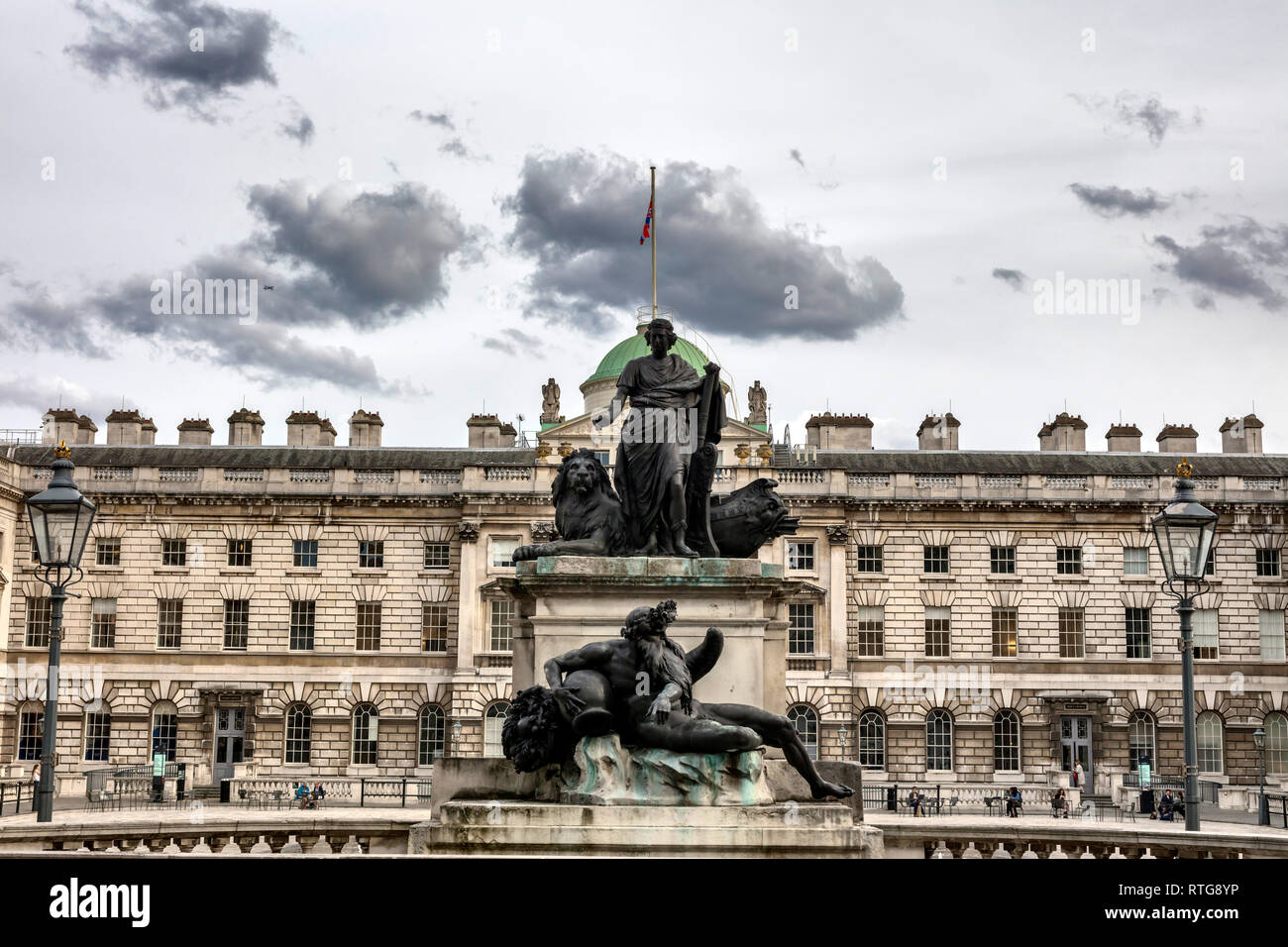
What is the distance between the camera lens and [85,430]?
61.2 meters

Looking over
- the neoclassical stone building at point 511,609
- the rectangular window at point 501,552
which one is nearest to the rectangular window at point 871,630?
the neoclassical stone building at point 511,609

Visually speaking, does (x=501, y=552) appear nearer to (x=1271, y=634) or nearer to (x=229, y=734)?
(x=229, y=734)

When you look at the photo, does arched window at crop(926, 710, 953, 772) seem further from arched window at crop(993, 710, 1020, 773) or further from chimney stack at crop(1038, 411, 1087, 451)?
chimney stack at crop(1038, 411, 1087, 451)

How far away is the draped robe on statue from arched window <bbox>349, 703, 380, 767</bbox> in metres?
45.2

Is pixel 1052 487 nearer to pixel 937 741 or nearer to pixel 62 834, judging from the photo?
pixel 937 741

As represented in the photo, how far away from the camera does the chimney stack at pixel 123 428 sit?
6053 cm

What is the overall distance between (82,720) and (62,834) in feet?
149

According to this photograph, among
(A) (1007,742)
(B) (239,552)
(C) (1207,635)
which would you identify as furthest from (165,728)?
(C) (1207,635)

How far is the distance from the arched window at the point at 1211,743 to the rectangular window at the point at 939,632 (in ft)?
32.6

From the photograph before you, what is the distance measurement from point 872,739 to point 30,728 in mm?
32277

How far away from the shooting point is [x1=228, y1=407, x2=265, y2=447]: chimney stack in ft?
201

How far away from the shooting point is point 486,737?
53.8m

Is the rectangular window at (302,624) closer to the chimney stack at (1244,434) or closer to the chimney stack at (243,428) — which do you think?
the chimney stack at (243,428)

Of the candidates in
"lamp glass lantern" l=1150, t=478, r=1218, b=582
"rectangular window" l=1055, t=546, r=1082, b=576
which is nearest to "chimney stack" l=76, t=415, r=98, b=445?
"rectangular window" l=1055, t=546, r=1082, b=576
